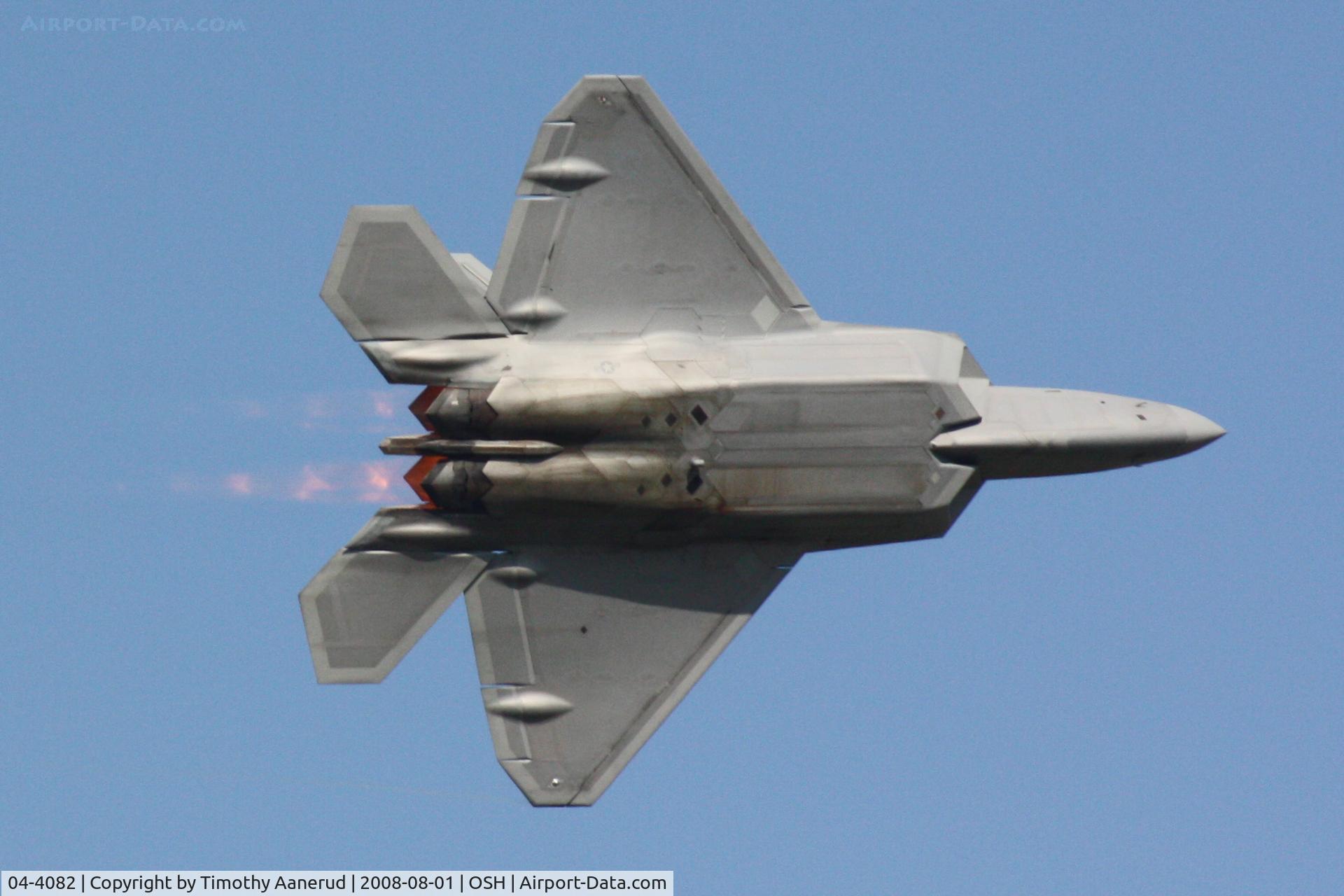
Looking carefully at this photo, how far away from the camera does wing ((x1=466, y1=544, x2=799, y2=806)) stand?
2103 cm

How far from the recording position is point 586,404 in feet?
66.3

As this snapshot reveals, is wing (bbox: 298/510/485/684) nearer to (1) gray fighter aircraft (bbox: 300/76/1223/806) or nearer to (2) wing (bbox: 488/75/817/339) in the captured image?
(1) gray fighter aircraft (bbox: 300/76/1223/806)

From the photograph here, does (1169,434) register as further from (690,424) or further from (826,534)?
(690,424)

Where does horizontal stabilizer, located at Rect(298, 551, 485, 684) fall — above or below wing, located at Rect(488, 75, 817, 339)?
below

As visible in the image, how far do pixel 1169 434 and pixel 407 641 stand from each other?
8.00 m

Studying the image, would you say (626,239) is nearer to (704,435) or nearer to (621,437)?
(621,437)

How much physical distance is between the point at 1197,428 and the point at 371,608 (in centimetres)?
862

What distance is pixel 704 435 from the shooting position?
66.8 ft

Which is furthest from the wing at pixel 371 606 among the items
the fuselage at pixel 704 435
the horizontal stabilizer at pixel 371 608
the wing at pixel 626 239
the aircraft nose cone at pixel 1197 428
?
the aircraft nose cone at pixel 1197 428

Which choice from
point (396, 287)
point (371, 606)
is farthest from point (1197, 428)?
point (371, 606)

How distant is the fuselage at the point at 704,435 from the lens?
20281 millimetres

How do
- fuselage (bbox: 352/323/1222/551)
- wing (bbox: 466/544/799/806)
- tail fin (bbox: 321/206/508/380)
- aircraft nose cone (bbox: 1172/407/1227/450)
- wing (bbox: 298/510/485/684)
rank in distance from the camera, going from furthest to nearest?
1. aircraft nose cone (bbox: 1172/407/1227/450)
2. wing (bbox: 466/544/799/806)
3. wing (bbox: 298/510/485/684)
4. tail fin (bbox: 321/206/508/380)
5. fuselage (bbox: 352/323/1222/551)

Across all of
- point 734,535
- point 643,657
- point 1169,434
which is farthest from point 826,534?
point 1169,434

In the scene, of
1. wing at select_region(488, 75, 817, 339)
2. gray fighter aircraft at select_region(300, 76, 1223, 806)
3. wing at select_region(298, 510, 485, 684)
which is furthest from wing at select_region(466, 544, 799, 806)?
wing at select_region(488, 75, 817, 339)
